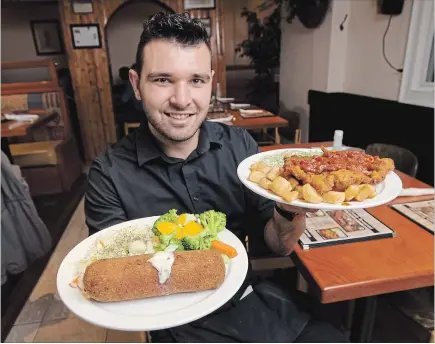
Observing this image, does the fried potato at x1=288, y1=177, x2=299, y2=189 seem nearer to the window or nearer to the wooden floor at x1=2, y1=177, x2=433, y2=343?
the wooden floor at x1=2, y1=177, x2=433, y2=343

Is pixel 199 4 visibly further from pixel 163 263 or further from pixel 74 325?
pixel 163 263

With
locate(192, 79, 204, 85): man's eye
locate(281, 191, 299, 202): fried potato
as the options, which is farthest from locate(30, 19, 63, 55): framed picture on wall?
locate(281, 191, 299, 202): fried potato

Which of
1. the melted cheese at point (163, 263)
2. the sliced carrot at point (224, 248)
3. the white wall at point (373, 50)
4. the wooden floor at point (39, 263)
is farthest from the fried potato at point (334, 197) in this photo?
the white wall at point (373, 50)

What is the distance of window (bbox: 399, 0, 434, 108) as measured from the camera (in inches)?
Result: 115

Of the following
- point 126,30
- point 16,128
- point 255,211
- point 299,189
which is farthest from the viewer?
point 126,30

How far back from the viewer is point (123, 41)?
8.46m

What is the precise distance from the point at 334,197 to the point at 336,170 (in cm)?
18

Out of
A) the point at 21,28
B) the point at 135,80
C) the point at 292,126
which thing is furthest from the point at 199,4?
the point at 135,80

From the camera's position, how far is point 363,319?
5.34 feet

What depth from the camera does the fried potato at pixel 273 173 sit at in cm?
107

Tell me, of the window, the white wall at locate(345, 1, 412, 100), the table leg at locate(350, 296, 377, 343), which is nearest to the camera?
the table leg at locate(350, 296, 377, 343)

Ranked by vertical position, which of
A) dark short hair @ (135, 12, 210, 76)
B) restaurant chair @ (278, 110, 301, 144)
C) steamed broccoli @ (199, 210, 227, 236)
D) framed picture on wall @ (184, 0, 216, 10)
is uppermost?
framed picture on wall @ (184, 0, 216, 10)

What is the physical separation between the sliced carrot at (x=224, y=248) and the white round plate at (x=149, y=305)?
2 cm

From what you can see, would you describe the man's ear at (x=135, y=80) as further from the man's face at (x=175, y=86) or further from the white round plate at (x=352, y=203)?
the white round plate at (x=352, y=203)
